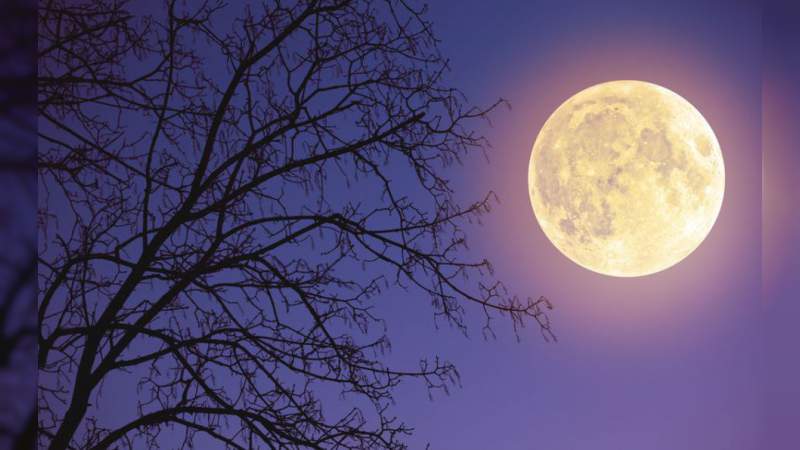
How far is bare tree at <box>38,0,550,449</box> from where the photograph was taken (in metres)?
1.90

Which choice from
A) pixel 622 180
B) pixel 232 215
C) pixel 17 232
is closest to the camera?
pixel 17 232

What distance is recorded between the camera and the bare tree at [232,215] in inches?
74.7

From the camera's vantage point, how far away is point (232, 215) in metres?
1.98

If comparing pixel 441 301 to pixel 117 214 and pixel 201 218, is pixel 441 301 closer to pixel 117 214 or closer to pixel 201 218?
pixel 201 218

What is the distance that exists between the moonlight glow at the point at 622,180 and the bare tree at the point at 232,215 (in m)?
0.41

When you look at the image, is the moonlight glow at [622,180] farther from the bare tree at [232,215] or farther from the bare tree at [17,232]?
the bare tree at [17,232]

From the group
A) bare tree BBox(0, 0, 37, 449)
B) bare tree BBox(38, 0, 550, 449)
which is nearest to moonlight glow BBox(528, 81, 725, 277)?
bare tree BBox(38, 0, 550, 449)

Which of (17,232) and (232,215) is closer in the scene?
(17,232)

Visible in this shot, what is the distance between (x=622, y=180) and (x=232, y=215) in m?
1.28

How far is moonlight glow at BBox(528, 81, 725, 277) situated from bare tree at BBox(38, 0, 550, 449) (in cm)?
41

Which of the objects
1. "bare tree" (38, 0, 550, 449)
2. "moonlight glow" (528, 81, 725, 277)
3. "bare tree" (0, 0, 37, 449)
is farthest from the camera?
"moonlight glow" (528, 81, 725, 277)

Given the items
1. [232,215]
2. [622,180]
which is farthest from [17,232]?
[622,180]

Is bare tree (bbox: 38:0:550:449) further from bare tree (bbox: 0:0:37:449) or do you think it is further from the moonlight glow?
bare tree (bbox: 0:0:37:449)

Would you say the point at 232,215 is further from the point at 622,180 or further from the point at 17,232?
the point at 622,180
